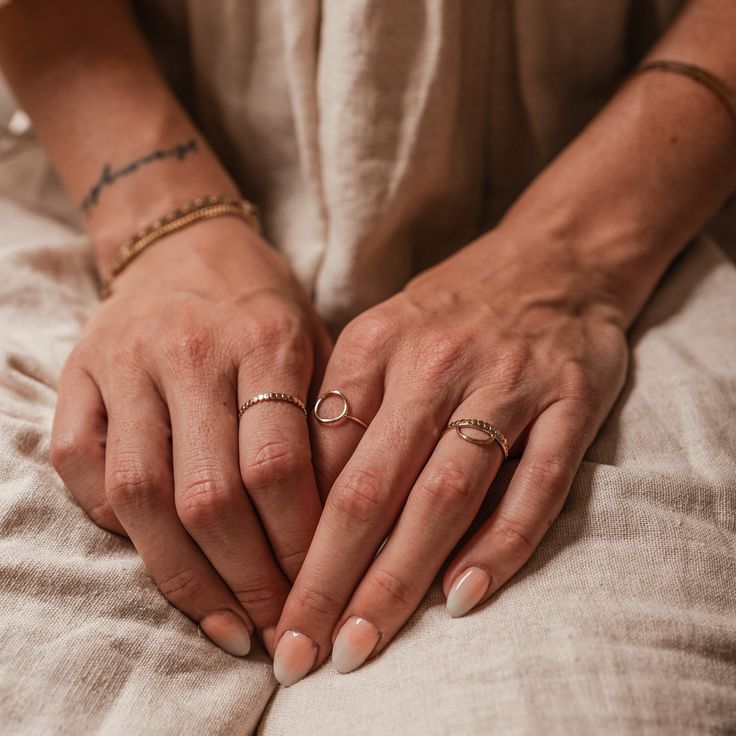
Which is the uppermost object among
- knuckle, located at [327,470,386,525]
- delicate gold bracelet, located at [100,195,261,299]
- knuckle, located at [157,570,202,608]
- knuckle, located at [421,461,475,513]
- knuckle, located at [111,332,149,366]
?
knuckle, located at [111,332,149,366]

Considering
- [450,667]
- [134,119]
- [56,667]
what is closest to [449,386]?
[450,667]

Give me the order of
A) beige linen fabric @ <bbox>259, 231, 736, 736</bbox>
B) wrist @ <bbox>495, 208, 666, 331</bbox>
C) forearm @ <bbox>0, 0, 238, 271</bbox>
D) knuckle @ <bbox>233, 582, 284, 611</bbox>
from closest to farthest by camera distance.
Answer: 1. beige linen fabric @ <bbox>259, 231, 736, 736</bbox>
2. knuckle @ <bbox>233, 582, 284, 611</bbox>
3. wrist @ <bbox>495, 208, 666, 331</bbox>
4. forearm @ <bbox>0, 0, 238, 271</bbox>

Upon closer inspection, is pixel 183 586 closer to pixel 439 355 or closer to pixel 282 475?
pixel 282 475

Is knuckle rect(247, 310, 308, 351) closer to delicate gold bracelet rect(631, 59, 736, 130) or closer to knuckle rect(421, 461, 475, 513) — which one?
knuckle rect(421, 461, 475, 513)

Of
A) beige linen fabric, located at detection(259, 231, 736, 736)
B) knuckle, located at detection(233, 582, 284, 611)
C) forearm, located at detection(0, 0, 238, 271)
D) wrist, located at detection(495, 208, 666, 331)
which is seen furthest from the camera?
forearm, located at detection(0, 0, 238, 271)

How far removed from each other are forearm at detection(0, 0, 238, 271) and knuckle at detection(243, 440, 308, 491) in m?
0.36

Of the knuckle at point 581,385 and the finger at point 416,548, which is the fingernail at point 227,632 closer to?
the finger at point 416,548

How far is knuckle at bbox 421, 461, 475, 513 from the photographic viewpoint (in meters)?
0.54

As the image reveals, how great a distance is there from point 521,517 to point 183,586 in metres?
0.25

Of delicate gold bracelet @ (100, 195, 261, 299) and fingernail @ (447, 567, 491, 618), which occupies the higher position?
delicate gold bracelet @ (100, 195, 261, 299)

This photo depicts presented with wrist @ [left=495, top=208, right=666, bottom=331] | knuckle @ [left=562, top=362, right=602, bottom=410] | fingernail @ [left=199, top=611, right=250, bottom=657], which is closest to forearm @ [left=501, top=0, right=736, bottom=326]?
wrist @ [left=495, top=208, right=666, bottom=331]

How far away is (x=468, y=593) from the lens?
1.73 ft

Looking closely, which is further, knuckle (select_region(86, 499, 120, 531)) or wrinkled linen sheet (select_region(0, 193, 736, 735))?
knuckle (select_region(86, 499, 120, 531))

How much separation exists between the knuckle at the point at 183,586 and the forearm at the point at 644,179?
0.44 metres
